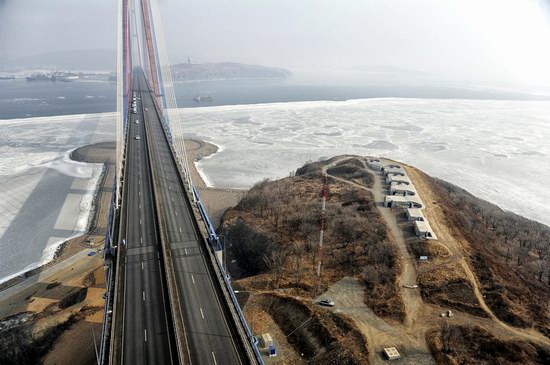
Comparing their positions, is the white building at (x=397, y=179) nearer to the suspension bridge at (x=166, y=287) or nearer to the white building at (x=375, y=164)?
the white building at (x=375, y=164)

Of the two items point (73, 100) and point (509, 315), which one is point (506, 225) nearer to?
point (509, 315)

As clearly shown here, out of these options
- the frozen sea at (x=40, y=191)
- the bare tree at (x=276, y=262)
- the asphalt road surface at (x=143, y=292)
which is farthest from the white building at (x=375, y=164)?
the frozen sea at (x=40, y=191)

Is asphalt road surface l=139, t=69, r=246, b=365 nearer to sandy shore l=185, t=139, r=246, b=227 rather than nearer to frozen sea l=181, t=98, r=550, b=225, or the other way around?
sandy shore l=185, t=139, r=246, b=227

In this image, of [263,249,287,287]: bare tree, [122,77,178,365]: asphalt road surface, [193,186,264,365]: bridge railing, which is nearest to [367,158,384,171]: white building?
[263,249,287,287]: bare tree

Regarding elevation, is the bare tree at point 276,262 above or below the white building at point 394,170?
below

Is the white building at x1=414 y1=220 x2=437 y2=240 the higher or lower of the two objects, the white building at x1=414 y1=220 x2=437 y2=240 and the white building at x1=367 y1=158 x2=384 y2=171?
the lower

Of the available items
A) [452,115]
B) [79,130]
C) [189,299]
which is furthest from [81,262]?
[452,115]

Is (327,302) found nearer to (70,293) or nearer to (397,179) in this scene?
(70,293)

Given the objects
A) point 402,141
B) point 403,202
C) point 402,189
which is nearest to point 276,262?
point 403,202
